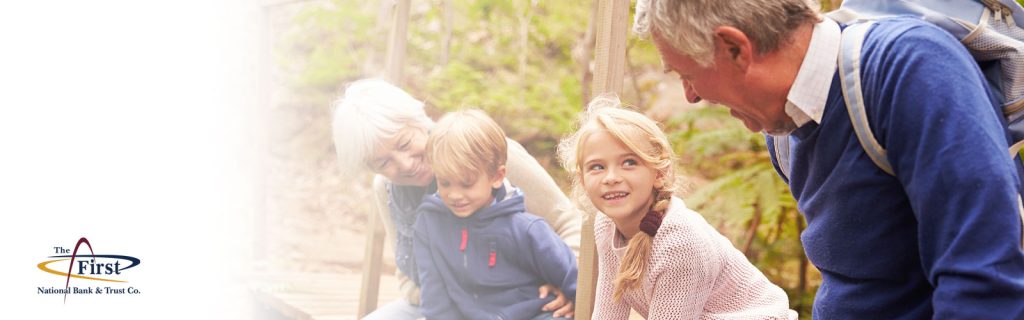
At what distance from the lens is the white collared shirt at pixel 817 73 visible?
1.46m

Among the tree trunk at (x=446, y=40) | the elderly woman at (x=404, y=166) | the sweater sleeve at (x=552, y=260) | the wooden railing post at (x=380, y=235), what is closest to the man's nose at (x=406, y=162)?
the elderly woman at (x=404, y=166)

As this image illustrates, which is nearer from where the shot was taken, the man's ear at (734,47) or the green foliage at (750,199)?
the man's ear at (734,47)

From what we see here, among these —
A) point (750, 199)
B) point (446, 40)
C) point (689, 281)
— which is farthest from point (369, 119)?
point (446, 40)

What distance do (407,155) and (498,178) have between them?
0.37 meters

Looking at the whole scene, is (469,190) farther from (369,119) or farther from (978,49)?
(978,49)

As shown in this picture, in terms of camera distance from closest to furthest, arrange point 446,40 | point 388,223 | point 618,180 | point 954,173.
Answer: point 954,173 < point 618,180 < point 388,223 < point 446,40

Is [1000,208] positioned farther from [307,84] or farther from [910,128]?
[307,84]

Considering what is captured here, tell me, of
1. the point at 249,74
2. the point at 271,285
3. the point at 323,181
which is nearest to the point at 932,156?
the point at 271,285

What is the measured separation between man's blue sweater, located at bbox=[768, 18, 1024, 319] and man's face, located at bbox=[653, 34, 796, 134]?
0.15ft

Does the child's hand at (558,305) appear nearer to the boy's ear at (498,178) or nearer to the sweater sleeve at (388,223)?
the boy's ear at (498,178)

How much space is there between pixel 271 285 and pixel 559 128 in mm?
2481

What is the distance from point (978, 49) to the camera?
1451 millimetres

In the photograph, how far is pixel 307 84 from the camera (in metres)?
10.2

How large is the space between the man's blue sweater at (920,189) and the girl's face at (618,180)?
100cm
